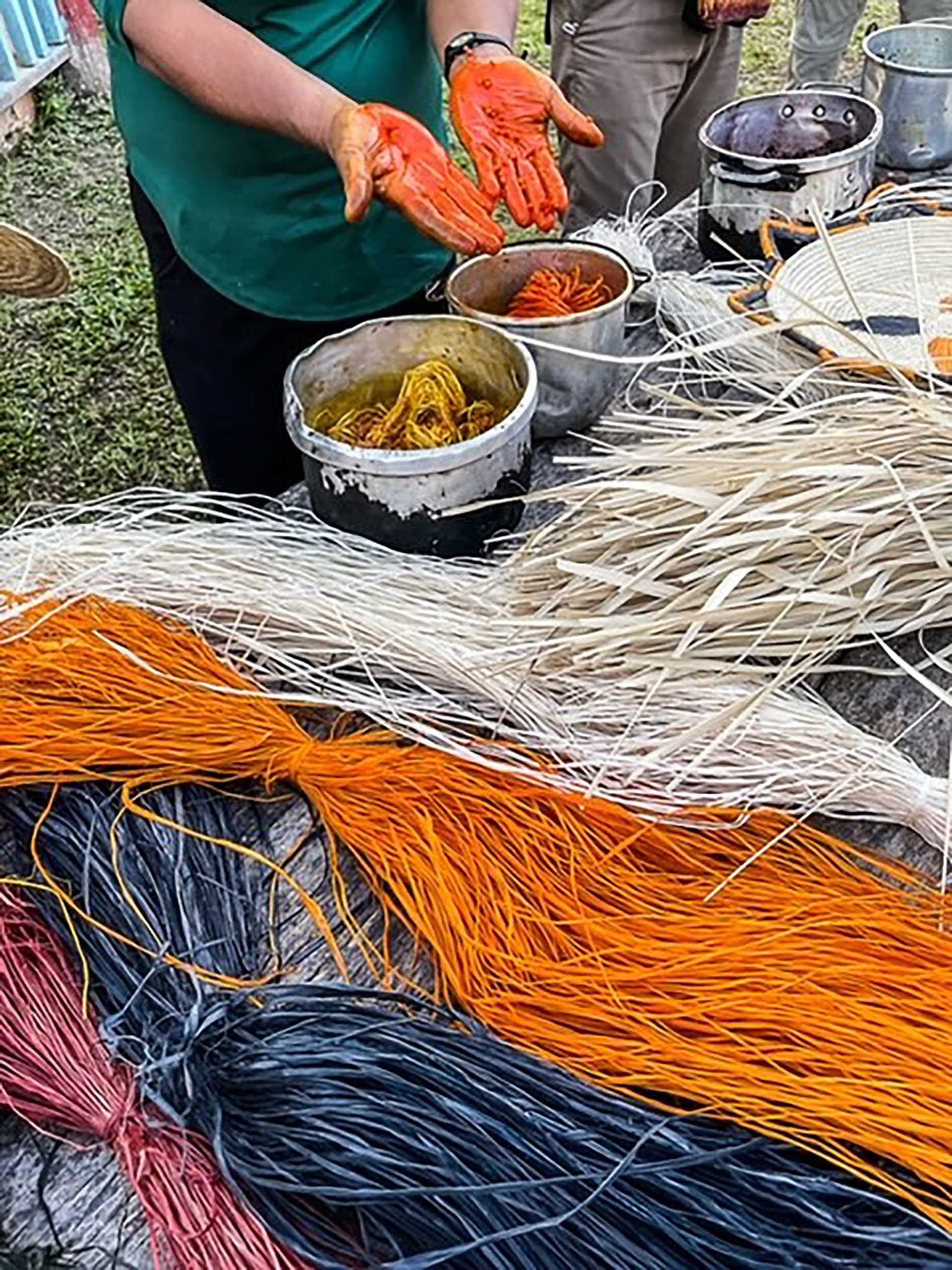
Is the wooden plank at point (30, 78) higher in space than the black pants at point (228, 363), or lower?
higher

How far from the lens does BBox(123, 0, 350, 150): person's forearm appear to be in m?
1.22

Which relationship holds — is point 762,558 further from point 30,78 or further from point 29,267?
point 30,78

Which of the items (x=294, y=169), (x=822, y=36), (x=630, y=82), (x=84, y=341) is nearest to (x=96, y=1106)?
(x=294, y=169)

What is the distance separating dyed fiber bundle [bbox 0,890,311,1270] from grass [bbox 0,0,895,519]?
188cm

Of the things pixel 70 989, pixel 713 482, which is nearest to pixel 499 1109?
pixel 70 989

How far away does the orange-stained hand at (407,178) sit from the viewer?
3.74ft

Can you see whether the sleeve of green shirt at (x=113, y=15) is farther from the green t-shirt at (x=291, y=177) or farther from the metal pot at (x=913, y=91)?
the metal pot at (x=913, y=91)

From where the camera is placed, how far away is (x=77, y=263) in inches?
137

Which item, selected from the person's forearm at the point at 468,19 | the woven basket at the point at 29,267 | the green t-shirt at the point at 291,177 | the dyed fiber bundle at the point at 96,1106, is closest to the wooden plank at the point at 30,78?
the woven basket at the point at 29,267

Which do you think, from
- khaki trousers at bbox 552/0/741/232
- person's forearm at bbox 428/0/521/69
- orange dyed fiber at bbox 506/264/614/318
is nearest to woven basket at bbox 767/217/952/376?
orange dyed fiber at bbox 506/264/614/318

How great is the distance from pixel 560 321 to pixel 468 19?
16.8 inches

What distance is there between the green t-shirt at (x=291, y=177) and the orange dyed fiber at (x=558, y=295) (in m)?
0.29

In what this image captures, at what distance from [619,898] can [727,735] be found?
5.9 inches

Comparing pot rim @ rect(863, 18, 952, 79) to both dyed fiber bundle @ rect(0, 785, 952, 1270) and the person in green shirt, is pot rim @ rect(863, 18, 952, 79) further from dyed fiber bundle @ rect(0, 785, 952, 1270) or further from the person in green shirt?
dyed fiber bundle @ rect(0, 785, 952, 1270)
